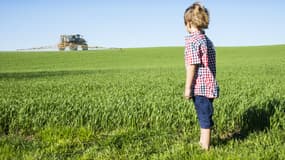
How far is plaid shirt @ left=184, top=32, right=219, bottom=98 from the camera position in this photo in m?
4.90

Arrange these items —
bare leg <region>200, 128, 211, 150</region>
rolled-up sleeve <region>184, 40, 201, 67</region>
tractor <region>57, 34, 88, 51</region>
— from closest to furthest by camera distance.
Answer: rolled-up sleeve <region>184, 40, 201, 67</region>
bare leg <region>200, 128, 211, 150</region>
tractor <region>57, 34, 88, 51</region>

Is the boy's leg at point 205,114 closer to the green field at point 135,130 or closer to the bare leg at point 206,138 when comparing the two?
the bare leg at point 206,138

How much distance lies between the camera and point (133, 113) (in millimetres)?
6836

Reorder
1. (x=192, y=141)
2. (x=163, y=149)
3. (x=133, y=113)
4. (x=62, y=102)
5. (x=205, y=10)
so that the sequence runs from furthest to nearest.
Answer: (x=62, y=102) < (x=133, y=113) < (x=192, y=141) < (x=163, y=149) < (x=205, y=10)

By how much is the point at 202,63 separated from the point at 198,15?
628mm

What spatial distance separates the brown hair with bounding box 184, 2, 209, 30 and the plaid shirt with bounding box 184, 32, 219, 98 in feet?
0.43

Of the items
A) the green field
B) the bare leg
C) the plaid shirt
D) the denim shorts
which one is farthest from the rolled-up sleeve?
the green field

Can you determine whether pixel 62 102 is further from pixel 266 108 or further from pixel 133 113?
pixel 266 108

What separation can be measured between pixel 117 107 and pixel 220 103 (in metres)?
1.97

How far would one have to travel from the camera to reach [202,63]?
196 inches

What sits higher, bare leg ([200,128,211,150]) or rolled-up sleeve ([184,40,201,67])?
rolled-up sleeve ([184,40,201,67])

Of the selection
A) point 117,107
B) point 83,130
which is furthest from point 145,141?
point 117,107

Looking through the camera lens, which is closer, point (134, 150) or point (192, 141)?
point (134, 150)

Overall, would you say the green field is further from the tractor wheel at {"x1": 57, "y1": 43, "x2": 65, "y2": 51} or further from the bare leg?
the tractor wheel at {"x1": 57, "y1": 43, "x2": 65, "y2": 51}
